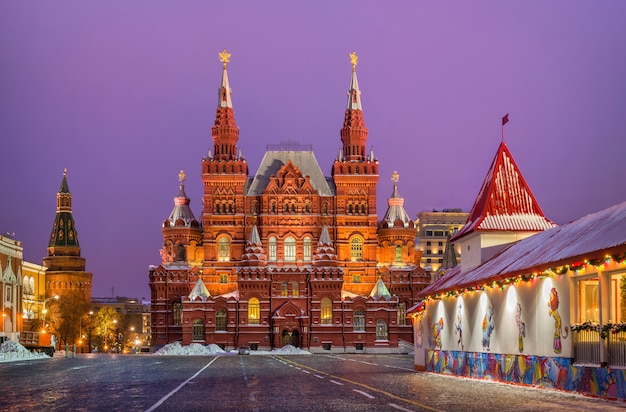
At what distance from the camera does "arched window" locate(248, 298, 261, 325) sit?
104 metres

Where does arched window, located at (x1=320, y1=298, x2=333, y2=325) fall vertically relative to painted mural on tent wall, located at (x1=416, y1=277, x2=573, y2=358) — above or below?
below

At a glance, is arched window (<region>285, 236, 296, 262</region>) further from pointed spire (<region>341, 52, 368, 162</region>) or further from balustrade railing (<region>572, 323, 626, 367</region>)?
balustrade railing (<region>572, 323, 626, 367</region>)

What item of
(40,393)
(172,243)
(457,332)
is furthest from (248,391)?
(172,243)

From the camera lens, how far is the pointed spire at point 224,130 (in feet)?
366

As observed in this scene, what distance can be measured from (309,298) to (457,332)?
221 ft

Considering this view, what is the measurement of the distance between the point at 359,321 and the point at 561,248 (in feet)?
259

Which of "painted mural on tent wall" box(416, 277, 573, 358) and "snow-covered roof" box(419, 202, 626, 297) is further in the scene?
"painted mural on tent wall" box(416, 277, 573, 358)

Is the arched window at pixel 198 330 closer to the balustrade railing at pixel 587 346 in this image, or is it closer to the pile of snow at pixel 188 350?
the pile of snow at pixel 188 350

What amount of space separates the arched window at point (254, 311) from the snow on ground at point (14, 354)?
3110 cm

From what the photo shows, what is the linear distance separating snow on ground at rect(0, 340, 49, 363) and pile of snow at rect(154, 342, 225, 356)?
65.9 feet

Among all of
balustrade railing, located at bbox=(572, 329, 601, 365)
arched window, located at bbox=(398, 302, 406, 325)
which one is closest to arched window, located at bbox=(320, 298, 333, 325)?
arched window, located at bbox=(398, 302, 406, 325)

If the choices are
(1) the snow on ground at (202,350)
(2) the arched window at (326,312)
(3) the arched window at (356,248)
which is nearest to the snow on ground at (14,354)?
(1) the snow on ground at (202,350)

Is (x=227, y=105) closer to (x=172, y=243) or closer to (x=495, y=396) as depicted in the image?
(x=172, y=243)

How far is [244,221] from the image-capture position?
110 meters
